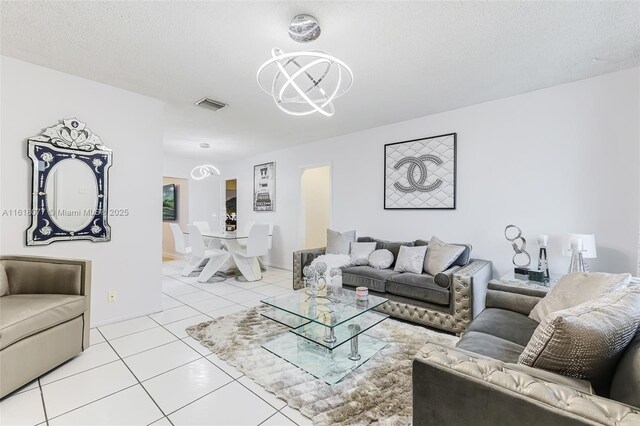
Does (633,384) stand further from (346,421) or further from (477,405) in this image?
(346,421)

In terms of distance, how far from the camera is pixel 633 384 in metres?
0.86

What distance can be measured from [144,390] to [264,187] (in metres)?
4.70

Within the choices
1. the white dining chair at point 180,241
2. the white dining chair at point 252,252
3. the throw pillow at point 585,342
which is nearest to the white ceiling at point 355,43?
the throw pillow at point 585,342

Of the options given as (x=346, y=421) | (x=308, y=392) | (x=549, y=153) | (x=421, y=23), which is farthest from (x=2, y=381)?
(x=549, y=153)

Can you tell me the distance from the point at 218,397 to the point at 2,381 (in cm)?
129

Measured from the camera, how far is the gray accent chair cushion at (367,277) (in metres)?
3.20

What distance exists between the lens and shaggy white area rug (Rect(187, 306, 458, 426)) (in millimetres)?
1633

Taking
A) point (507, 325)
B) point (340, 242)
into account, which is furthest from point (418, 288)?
point (340, 242)

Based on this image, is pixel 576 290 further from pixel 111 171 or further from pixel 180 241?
pixel 180 241

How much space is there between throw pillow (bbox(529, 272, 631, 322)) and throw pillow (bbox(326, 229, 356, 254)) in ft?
8.10

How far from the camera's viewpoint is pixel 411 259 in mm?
3277

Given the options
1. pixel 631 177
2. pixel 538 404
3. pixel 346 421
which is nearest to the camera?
pixel 538 404

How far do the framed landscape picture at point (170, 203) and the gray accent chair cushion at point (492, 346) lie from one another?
7.49 meters

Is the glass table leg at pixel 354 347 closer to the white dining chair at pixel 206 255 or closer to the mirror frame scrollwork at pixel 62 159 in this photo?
the mirror frame scrollwork at pixel 62 159
